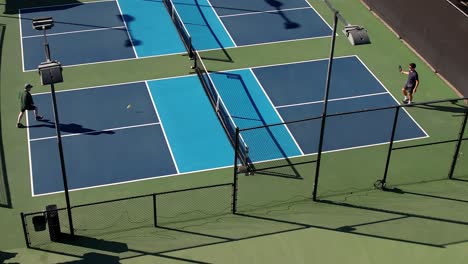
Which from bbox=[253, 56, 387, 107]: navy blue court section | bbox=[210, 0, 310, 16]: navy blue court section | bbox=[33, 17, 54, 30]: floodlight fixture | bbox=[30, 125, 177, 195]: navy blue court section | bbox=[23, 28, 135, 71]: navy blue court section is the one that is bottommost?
bbox=[30, 125, 177, 195]: navy blue court section

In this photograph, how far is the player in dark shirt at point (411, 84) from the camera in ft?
68.2

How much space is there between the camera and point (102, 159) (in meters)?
19.0

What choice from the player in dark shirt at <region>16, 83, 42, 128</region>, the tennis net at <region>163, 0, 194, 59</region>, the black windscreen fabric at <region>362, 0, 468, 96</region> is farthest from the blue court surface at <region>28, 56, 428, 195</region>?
the black windscreen fabric at <region>362, 0, 468, 96</region>

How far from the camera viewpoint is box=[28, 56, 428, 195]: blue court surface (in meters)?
18.8

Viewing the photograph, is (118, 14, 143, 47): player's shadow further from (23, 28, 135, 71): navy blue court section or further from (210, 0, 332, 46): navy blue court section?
(210, 0, 332, 46): navy blue court section

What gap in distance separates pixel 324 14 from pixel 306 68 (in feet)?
16.1

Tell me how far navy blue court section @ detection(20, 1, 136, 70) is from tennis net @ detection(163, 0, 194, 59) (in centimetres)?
209

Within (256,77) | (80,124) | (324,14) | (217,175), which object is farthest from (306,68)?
(80,124)

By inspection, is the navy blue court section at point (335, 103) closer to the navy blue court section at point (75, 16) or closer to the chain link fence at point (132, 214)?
the chain link fence at point (132, 214)

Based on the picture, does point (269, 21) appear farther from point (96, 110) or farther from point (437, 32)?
point (96, 110)

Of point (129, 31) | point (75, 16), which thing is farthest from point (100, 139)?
point (75, 16)

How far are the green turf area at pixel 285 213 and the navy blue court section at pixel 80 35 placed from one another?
344 centimetres

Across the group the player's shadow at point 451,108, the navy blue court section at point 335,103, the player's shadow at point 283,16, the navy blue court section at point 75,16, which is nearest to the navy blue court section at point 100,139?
the navy blue court section at point 335,103

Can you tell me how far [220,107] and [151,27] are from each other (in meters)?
7.06
